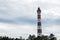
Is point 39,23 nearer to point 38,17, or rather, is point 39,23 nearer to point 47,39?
point 38,17

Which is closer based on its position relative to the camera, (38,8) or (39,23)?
(39,23)

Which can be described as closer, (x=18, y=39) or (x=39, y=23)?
(x=39, y=23)

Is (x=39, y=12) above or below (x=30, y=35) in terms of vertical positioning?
above

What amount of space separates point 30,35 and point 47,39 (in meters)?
25.8

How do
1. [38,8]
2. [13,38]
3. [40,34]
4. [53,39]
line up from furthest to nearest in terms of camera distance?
[13,38] → [38,8] → [40,34] → [53,39]

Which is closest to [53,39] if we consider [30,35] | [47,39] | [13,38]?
[47,39]

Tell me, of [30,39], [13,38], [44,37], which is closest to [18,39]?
[13,38]

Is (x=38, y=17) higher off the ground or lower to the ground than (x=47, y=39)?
higher

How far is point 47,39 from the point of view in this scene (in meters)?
158

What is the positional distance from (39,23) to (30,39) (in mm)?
9867

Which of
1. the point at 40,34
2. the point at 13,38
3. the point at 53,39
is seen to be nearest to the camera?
the point at 53,39

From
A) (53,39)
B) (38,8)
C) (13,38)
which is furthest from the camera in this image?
A: (13,38)

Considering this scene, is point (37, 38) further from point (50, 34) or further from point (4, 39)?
point (4, 39)

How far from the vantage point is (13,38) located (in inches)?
7589
